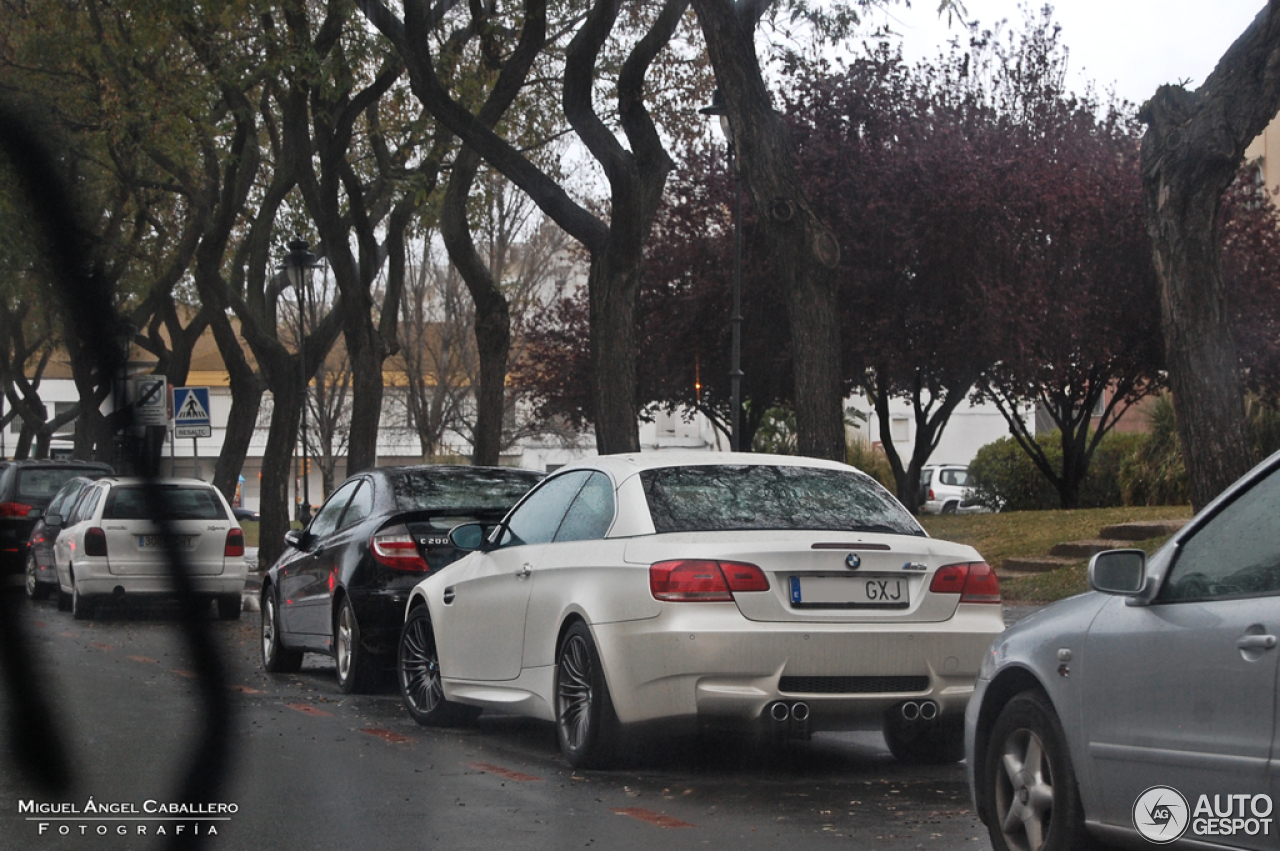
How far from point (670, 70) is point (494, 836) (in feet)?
60.4

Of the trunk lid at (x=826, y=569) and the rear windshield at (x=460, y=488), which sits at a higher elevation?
the rear windshield at (x=460, y=488)

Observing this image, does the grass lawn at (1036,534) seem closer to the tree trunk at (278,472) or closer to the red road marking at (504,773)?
the tree trunk at (278,472)

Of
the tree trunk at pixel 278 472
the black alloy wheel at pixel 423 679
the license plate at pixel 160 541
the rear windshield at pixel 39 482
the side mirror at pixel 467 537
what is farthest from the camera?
the tree trunk at pixel 278 472

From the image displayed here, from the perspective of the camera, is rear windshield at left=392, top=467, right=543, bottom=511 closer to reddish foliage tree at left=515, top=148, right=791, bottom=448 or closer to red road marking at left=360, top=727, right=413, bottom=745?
red road marking at left=360, top=727, right=413, bottom=745

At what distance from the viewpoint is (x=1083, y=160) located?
3164 cm

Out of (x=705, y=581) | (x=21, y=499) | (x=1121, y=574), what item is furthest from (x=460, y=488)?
(x=21, y=499)

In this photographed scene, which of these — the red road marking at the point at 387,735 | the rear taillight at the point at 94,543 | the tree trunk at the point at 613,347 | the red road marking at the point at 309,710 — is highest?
the tree trunk at the point at 613,347

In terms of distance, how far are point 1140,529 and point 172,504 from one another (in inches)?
462

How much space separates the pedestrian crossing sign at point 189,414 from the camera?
2908cm

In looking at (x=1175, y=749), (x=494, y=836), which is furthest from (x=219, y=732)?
(x=1175, y=749)

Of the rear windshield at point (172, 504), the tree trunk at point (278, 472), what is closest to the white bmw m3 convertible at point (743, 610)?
the rear windshield at point (172, 504)

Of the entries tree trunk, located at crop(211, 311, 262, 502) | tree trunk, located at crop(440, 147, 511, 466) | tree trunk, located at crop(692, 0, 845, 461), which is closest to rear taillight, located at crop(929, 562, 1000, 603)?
tree trunk, located at crop(692, 0, 845, 461)

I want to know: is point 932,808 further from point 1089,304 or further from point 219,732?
point 1089,304

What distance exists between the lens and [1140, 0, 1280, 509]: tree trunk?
1202 cm
